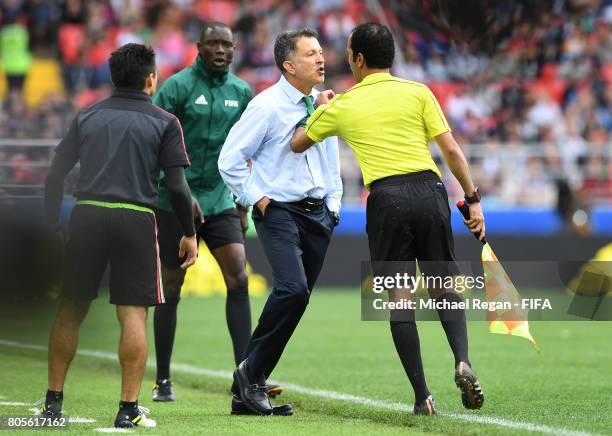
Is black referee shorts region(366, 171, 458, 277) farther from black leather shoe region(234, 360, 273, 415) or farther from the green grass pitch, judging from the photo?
black leather shoe region(234, 360, 273, 415)

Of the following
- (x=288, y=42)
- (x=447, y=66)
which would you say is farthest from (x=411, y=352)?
(x=447, y=66)

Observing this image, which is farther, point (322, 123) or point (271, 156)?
point (271, 156)

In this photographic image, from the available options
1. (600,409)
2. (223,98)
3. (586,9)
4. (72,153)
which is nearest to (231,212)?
(223,98)

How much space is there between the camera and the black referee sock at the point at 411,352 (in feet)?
23.0

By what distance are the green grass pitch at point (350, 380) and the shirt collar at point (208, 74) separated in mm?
2150

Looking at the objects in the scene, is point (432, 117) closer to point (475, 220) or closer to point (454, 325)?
point (475, 220)

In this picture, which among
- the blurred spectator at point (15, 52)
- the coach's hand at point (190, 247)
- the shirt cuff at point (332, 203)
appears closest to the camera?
the coach's hand at point (190, 247)

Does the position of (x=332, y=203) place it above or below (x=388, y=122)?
below

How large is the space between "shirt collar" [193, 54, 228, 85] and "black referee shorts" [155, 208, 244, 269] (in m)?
0.88

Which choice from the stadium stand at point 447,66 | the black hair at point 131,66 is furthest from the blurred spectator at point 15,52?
the black hair at point 131,66

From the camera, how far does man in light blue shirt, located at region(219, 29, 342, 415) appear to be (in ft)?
24.2

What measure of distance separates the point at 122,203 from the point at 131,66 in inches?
28.8

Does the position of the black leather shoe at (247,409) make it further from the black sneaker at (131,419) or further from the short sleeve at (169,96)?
the short sleeve at (169,96)

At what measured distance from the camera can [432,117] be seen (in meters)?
6.88
